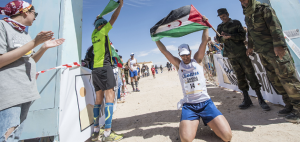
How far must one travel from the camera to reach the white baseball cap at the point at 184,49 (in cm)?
243

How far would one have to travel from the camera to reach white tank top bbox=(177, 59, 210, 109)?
2328 mm

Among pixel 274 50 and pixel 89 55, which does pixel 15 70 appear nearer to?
pixel 89 55

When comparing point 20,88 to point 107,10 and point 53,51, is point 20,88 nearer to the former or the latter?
point 53,51

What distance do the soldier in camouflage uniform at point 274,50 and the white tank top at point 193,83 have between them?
1.31 metres

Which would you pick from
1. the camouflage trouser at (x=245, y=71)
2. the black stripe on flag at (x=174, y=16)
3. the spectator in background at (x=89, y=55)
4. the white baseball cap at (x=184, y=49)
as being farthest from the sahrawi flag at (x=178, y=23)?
the spectator in background at (x=89, y=55)

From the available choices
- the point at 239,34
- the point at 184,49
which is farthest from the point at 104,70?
the point at 239,34

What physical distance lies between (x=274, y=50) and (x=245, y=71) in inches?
41.6

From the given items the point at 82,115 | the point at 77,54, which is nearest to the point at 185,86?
the point at 82,115

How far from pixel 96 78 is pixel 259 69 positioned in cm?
403

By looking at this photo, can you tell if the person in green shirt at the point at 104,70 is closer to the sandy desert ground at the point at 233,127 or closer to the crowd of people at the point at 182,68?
the crowd of people at the point at 182,68

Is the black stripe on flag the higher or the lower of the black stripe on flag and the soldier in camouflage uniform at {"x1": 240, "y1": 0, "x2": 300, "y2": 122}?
the higher

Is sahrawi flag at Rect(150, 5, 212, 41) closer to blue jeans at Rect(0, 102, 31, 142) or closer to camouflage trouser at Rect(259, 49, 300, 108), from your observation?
camouflage trouser at Rect(259, 49, 300, 108)

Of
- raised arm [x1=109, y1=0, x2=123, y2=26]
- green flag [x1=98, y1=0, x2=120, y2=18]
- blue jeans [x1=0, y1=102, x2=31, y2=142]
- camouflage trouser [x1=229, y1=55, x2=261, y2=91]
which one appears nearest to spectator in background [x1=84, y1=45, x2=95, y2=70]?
green flag [x1=98, y1=0, x2=120, y2=18]

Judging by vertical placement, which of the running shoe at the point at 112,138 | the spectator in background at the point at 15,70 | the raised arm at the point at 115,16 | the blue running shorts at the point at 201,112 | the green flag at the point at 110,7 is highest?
the green flag at the point at 110,7
